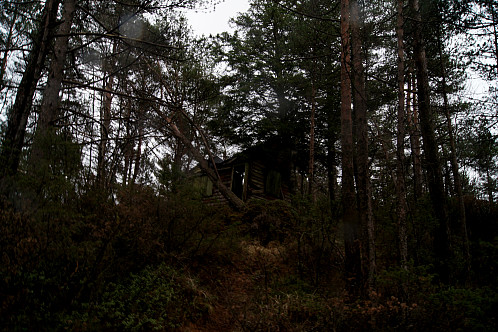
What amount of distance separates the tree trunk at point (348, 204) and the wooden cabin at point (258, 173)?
9.44 m

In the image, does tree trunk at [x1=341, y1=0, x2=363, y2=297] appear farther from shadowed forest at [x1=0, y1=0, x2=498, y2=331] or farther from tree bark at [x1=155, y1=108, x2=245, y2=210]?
tree bark at [x1=155, y1=108, x2=245, y2=210]

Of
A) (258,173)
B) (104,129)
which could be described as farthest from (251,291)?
(258,173)

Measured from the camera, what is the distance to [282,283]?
276 inches

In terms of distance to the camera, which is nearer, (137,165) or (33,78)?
(33,78)

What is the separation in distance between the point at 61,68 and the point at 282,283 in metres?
7.03

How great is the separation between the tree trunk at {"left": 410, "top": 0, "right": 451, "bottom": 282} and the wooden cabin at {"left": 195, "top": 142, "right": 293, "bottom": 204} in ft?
31.4

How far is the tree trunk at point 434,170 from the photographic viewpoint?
7731 mm

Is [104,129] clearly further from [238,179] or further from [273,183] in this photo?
A: [238,179]

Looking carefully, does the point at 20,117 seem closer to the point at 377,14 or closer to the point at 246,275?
the point at 246,275

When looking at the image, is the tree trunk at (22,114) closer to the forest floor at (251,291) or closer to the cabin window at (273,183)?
the forest floor at (251,291)

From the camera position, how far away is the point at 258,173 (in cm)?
1844

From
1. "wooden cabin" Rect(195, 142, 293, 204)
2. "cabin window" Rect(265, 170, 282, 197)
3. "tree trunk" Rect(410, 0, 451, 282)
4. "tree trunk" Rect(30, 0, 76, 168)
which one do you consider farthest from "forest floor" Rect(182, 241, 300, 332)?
"cabin window" Rect(265, 170, 282, 197)

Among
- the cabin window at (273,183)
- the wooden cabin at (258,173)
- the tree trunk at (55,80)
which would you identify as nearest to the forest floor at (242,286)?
the tree trunk at (55,80)

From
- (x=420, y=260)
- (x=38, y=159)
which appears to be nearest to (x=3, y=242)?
(x=38, y=159)
